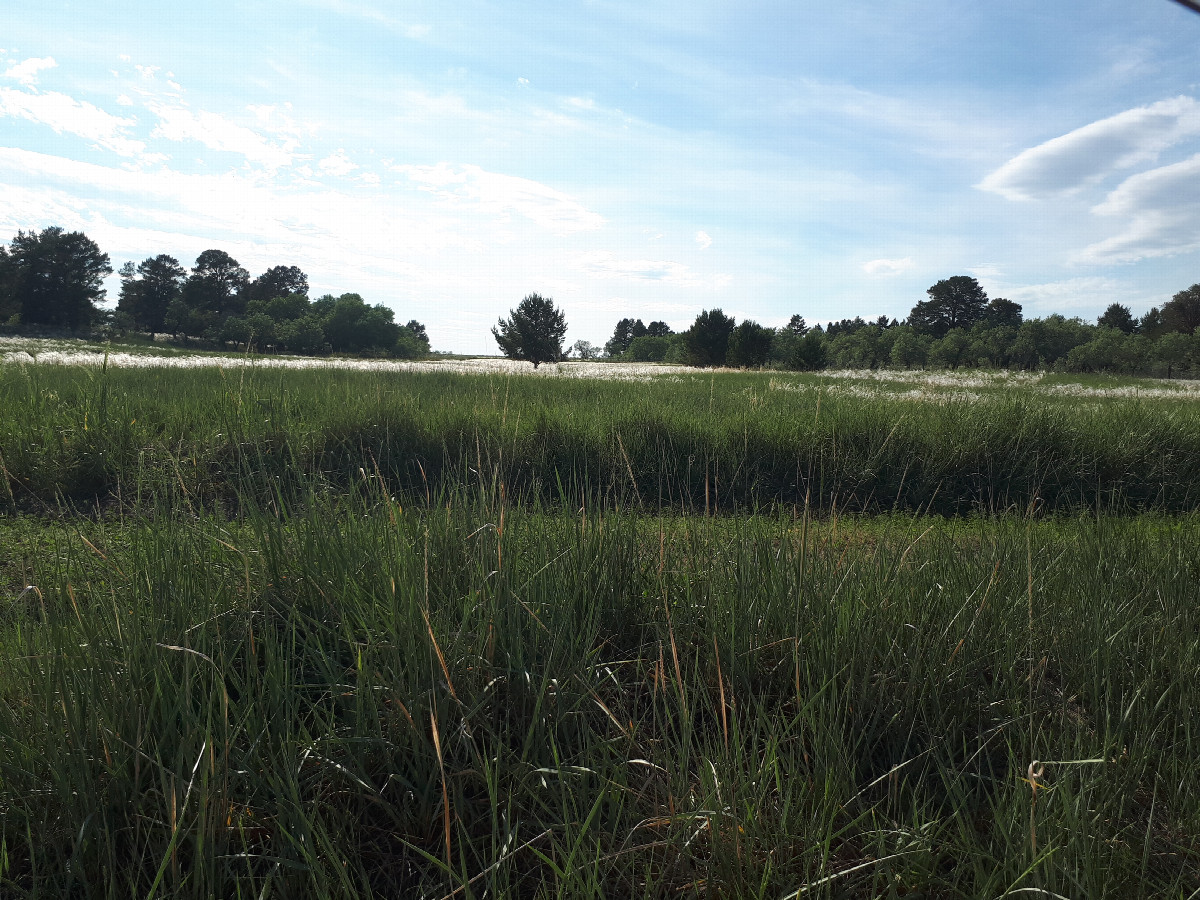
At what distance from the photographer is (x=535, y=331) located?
37.7 m

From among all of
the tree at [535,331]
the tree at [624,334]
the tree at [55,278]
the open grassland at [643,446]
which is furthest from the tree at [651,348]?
the open grassland at [643,446]

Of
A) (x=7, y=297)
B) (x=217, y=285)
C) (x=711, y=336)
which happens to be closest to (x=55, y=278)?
(x=7, y=297)

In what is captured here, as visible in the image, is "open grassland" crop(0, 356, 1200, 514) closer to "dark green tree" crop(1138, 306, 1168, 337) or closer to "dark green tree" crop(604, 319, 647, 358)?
"dark green tree" crop(1138, 306, 1168, 337)

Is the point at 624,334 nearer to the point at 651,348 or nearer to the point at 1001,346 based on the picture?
the point at 651,348

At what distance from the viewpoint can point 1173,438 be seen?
832cm

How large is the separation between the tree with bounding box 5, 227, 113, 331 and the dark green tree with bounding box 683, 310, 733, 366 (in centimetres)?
4806

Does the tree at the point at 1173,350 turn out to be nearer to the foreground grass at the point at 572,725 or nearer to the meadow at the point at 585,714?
the meadow at the point at 585,714

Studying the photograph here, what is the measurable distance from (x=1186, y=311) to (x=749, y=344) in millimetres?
32980

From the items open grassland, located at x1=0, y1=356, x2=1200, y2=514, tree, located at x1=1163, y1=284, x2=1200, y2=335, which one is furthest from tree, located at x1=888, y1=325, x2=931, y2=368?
open grassland, located at x1=0, y1=356, x2=1200, y2=514

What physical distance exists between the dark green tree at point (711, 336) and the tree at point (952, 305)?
32814 mm

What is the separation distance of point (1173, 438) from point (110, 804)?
1104cm

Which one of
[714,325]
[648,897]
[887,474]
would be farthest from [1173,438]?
[714,325]

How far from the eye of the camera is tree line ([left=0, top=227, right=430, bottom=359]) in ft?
166

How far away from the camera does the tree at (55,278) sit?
5044 cm
